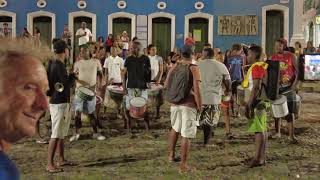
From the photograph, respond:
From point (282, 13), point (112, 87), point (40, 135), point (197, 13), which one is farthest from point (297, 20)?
point (40, 135)

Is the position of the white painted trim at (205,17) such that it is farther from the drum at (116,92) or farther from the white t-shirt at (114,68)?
the drum at (116,92)

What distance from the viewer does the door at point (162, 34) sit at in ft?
92.8

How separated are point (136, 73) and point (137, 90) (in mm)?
339

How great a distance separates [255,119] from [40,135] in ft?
14.6

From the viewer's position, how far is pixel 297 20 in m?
27.6

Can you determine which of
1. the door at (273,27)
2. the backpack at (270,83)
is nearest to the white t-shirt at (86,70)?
the backpack at (270,83)

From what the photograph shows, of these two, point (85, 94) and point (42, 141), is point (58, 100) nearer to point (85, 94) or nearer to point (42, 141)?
point (85, 94)

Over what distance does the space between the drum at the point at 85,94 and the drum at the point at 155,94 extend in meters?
2.35

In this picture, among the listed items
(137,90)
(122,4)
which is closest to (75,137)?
(137,90)

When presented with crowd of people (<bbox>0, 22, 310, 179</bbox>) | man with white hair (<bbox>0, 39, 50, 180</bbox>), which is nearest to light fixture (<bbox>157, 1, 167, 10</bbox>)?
crowd of people (<bbox>0, 22, 310, 179</bbox>)

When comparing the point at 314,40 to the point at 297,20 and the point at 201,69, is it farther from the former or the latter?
the point at 201,69

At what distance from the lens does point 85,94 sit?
31.3ft

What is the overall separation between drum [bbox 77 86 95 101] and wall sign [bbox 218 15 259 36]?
1859 centimetres

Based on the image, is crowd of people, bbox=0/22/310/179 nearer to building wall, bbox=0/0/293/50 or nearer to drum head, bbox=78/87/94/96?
drum head, bbox=78/87/94/96
